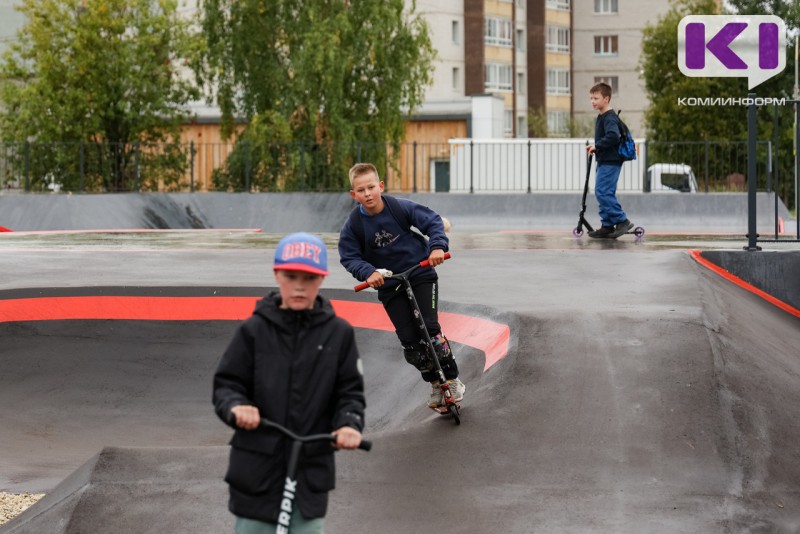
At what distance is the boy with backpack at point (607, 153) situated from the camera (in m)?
14.5

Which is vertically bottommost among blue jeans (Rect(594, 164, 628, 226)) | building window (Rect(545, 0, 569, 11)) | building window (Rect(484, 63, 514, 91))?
blue jeans (Rect(594, 164, 628, 226))

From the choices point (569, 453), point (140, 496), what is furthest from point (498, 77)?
point (140, 496)

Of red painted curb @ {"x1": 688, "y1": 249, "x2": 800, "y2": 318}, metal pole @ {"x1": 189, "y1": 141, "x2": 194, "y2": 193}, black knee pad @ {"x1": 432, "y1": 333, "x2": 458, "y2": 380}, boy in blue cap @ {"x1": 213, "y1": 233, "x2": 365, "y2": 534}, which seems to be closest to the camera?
boy in blue cap @ {"x1": 213, "y1": 233, "x2": 365, "y2": 534}

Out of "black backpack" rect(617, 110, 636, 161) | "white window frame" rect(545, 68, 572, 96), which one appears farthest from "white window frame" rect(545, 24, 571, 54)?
"black backpack" rect(617, 110, 636, 161)

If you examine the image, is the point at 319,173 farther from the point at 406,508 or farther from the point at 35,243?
the point at 406,508

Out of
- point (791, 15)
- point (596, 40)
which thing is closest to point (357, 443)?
point (791, 15)

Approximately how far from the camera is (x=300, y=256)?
455 centimetres

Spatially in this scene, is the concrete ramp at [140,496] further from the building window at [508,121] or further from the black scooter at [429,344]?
Answer: the building window at [508,121]

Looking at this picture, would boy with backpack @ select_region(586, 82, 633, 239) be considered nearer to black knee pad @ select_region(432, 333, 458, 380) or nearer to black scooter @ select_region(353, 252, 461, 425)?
black knee pad @ select_region(432, 333, 458, 380)

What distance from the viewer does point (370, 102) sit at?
35125 mm

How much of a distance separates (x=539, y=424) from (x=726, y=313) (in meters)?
3.23

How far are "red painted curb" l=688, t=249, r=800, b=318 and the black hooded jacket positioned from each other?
360 inches

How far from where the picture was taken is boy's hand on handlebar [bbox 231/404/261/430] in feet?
14.6

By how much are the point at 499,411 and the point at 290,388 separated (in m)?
3.48
